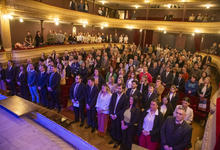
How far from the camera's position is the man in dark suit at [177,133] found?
3.06m

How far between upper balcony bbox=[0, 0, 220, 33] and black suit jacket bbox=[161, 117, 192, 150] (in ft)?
35.6

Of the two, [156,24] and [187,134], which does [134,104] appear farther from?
[156,24]

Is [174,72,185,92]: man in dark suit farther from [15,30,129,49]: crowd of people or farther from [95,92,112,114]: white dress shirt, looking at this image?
[15,30,129,49]: crowd of people

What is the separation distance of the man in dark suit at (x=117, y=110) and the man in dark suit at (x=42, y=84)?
10.2 ft

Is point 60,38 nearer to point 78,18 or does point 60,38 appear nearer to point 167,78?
point 78,18

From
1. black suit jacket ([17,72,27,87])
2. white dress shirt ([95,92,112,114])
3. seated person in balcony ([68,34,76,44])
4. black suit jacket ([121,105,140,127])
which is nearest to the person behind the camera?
black suit jacket ([121,105,140,127])

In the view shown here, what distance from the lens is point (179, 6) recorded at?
66.2ft

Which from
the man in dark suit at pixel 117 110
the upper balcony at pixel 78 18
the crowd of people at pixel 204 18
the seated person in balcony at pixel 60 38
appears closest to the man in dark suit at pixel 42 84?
the man in dark suit at pixel 117 110

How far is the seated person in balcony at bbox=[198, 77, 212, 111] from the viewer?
18.5 feet

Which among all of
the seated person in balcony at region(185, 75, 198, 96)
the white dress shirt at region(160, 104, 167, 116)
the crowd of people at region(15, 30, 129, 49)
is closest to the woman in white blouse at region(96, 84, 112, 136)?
Answer: the white dress shirt at region(160, 104, 167, 116)

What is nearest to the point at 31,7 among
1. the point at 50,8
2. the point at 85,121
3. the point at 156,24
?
the point at 50,8

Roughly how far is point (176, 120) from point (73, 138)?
6.66 ft

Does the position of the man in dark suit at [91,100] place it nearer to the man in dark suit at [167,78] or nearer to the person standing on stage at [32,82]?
the person standing on stage at [32,82]

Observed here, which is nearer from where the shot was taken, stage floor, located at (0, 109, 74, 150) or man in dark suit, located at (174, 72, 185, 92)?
stage floor, located at (0, 109, 74, 150)
